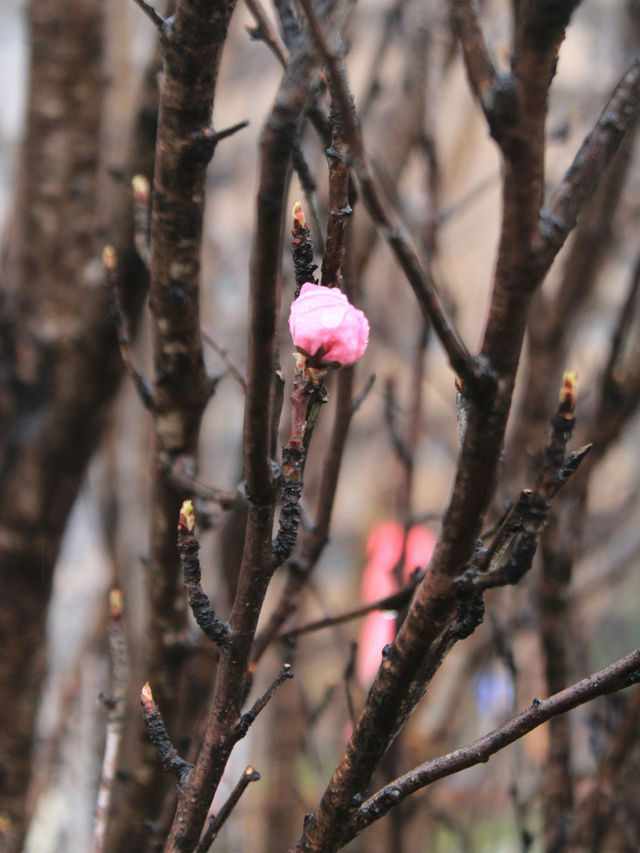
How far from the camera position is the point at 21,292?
4.46ft

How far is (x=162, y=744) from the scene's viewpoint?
60 centimetres

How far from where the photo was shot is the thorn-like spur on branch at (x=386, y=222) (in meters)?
0.42

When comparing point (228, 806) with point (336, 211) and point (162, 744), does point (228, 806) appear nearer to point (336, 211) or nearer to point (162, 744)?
point (162, 744)

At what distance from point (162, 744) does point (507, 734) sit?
24 centimetres

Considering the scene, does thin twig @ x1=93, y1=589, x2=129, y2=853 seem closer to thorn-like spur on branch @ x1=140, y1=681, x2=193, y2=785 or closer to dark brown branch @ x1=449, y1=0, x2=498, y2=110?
thorn-like spur on branch @ x1=140, y1=681, x2=193, y2=785

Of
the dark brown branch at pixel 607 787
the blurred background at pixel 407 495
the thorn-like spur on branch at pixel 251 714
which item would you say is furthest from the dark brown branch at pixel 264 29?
the dark brown branch at pixel 607 787

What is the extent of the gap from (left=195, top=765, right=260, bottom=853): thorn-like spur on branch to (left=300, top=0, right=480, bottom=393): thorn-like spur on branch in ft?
1.08

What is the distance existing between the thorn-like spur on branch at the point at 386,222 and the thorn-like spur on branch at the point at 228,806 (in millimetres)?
329

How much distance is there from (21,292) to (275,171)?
3.43 ft

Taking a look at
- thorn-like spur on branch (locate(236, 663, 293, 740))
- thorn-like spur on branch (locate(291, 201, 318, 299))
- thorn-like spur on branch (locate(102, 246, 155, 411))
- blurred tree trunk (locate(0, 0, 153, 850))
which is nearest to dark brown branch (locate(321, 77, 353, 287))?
thorn-like spur on branch (locate(291, 201, 318, 299))

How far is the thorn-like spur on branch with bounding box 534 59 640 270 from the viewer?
18.3 inches

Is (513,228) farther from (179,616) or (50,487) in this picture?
(50,487)

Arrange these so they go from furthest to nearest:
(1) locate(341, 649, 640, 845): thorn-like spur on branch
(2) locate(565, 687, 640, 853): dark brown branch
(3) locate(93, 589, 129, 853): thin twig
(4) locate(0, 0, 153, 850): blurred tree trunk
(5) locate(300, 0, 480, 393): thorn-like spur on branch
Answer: (4) locate(0, 0, 153, 850): blurred tree trunk < (2) locate(565, 687, 640, 853): dark brown branch < (3) locate(93, 589, 129, 853): thin twig < (1) locate(341, 649, 640, 845): thorn-like spur on branch < (5) locate(300, 0, 480, 393): thorn-like spur on branch

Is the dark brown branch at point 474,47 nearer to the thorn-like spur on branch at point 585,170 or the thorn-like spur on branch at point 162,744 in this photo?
the thorn-like spur on branch at point 585,170
